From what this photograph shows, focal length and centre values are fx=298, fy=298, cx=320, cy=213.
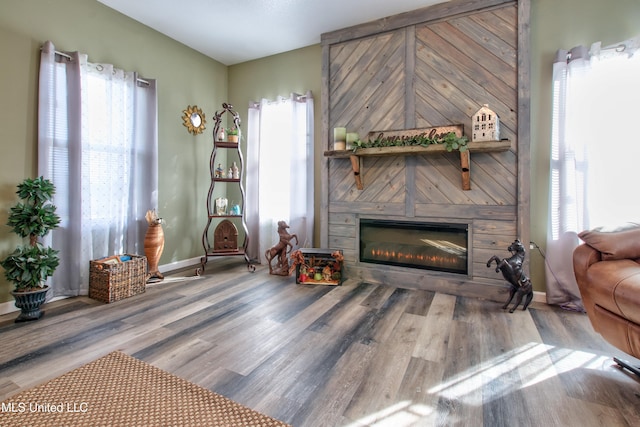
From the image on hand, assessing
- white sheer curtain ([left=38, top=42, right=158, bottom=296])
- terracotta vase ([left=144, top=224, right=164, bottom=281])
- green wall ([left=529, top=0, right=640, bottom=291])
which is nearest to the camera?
green wall ([left=529, top=0, right=640, bottom=291])

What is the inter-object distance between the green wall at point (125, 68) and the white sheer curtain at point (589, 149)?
4134mm

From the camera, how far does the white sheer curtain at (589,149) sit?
2469 mm

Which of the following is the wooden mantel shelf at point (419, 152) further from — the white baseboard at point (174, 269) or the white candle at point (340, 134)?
the white baseboard at point (174, 269)

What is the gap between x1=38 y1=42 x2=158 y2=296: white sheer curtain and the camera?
2695mm

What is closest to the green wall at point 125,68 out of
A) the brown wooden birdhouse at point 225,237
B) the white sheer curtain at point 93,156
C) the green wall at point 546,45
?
the white sheer curtain at point 93,156

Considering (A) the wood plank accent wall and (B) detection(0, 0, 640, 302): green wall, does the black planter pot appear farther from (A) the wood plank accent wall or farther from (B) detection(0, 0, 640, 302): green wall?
(A) the wood plank accent wall

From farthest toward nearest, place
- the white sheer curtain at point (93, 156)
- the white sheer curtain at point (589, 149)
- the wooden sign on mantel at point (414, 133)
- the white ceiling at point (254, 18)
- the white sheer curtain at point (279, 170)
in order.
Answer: the white sheer curtain at point (279, 170) → the white ceiling at point (254, 18) → the wooden sign on mantel at point (414, 133) → the white sheer curtain at point (93, 156) → the white sheer curtain at point (589, 149)

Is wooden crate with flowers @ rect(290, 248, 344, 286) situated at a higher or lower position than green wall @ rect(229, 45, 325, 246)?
lower

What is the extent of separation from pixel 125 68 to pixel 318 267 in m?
3.06

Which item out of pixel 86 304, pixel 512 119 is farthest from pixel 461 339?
pixel 86 304

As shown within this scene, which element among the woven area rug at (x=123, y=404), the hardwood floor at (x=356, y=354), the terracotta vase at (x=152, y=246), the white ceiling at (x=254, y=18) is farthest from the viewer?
the terracotta vase at (x=152, y=246)

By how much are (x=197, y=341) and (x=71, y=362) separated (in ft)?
2.25

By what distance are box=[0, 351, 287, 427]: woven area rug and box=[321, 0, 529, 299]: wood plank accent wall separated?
225cm

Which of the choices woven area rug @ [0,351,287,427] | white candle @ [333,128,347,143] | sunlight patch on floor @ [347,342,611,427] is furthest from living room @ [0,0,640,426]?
woven area rug @ [0,351,287,427]
